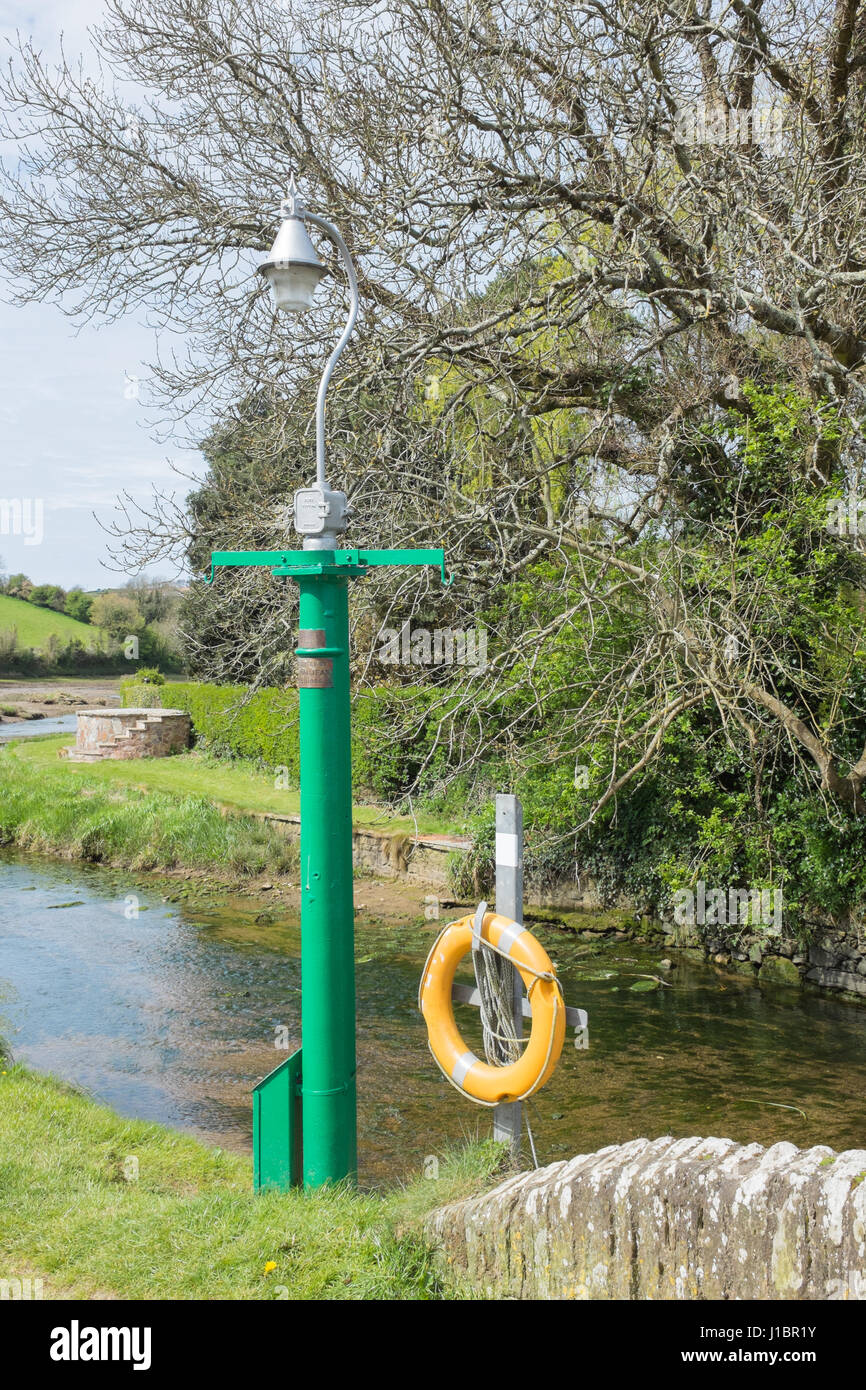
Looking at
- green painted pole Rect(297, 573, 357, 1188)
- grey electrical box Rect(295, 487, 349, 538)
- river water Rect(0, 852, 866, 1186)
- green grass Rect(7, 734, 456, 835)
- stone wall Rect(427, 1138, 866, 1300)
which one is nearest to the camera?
stone wall Rect(427, 1138, 866, 1300)

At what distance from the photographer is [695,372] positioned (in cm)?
Result: 1051

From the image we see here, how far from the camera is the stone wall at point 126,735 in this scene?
20.5 meters

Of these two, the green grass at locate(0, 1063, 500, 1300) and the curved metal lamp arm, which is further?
the curved metal lamp arm

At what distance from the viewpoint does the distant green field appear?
3644 cm

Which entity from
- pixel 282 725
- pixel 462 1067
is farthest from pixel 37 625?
pixel 462 1067

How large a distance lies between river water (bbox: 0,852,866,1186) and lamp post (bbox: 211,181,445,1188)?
190 cm

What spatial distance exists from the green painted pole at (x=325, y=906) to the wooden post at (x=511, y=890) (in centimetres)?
60

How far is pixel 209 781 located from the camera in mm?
17953

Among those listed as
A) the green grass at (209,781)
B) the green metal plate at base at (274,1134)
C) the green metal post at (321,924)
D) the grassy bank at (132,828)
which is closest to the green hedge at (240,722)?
the green grass at (209,781)

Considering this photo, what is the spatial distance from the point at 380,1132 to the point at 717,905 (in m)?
4.76

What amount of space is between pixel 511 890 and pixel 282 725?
667 centimetres

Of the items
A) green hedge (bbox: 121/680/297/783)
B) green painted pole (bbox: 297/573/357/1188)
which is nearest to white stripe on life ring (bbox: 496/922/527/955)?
green painted pole (bbox: 297/573/357/1188)

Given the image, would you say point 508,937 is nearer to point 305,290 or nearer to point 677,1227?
point 677,1227

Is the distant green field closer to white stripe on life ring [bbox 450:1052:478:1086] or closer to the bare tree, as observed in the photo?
the bare tree
